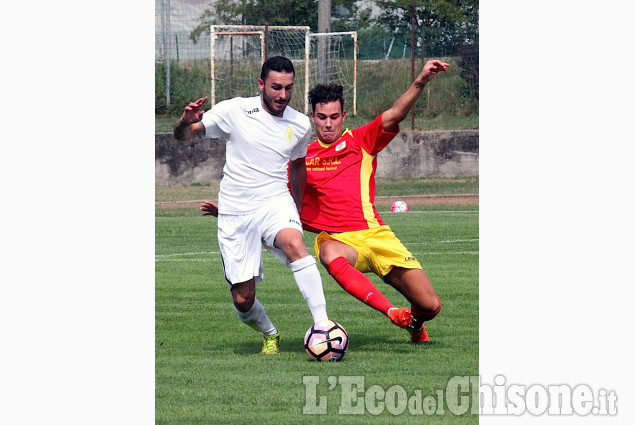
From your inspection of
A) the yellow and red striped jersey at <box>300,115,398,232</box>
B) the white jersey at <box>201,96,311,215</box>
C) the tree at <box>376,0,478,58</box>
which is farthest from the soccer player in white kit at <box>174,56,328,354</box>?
the tree at <box>376,0,478,58</box>

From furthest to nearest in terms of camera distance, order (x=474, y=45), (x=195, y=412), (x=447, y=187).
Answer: (x=474, y=45) < (x=447, y=187) < (x=195, y=412)

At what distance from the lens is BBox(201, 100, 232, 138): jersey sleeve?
24.7 feet

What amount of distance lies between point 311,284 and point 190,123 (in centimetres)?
142

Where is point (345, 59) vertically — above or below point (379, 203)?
above

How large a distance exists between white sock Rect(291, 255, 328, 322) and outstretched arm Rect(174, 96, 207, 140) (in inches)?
46.8

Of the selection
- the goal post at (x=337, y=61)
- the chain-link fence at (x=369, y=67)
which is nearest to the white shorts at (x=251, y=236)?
the chain-link fence at (x=369, y=67)

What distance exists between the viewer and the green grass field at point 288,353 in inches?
232

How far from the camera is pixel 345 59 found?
25656 mm

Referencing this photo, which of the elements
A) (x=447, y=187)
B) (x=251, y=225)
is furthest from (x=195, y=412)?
(x=447, y=187)

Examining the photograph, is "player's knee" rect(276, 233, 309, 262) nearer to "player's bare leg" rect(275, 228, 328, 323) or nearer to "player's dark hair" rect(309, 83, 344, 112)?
"player's bare leg" rect(275, 228, 328, 323)

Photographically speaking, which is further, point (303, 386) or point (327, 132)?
point (327, 132)

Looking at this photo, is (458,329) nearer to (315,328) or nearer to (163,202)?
(315,328)

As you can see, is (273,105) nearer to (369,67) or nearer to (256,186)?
(256,186)

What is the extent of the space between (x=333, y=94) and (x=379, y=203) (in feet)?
39.8
